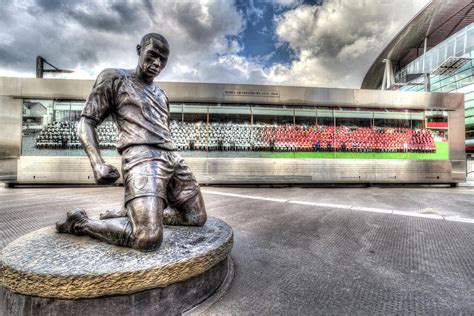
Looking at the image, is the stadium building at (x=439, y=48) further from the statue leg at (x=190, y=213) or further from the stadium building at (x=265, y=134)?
the statue leg at (x=190, y=213)

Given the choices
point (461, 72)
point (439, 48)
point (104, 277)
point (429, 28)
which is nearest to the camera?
point (104, 277)

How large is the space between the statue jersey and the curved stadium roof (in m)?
31.3

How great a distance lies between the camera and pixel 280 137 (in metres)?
8.89

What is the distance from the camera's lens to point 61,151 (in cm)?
799

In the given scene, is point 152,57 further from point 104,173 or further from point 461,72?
point 461,72

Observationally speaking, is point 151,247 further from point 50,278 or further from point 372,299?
point 372,299

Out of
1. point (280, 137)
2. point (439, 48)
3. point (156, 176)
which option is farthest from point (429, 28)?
point (156, 176)

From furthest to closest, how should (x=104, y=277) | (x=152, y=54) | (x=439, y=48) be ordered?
1. (x=439, y=48)
2. (x=152, y=54)
3. (x=104, y=277)

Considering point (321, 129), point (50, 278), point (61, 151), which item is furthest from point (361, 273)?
point (61, 151)

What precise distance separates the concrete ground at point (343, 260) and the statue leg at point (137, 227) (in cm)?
57

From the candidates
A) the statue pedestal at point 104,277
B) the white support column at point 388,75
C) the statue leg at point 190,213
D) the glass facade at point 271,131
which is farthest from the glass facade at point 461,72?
the statue pedestal at point 104,277

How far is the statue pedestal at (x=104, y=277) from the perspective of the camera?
1103mm

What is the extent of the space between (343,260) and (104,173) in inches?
85.5

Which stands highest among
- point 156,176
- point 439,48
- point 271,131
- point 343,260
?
point 439,48
